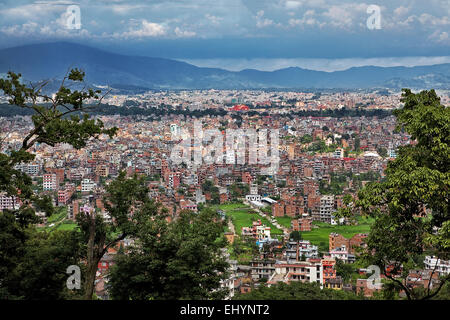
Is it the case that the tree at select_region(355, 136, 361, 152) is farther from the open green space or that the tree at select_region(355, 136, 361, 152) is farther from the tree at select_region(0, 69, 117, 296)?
the tree at select_region(0, 69, 117, 296)

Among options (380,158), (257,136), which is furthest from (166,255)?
(257,136)

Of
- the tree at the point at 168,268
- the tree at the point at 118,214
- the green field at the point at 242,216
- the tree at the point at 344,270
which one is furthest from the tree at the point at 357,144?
the tree at the point at 168,268

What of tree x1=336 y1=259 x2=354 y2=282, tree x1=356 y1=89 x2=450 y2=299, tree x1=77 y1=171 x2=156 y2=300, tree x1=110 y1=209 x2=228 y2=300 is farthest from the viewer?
tree x1=336 y1=259 x2=354 y2=282

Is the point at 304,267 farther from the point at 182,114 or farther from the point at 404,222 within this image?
the point at 182,114

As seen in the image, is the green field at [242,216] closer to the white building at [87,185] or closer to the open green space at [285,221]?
the open green space at [285,221]

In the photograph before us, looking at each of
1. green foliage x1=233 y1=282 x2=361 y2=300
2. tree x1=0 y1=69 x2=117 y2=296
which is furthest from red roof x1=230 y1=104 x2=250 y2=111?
tree x1=0 y1=69 x2=117 y2=296

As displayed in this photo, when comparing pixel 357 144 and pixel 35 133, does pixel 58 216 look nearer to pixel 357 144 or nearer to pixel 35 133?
pixel 35 133
